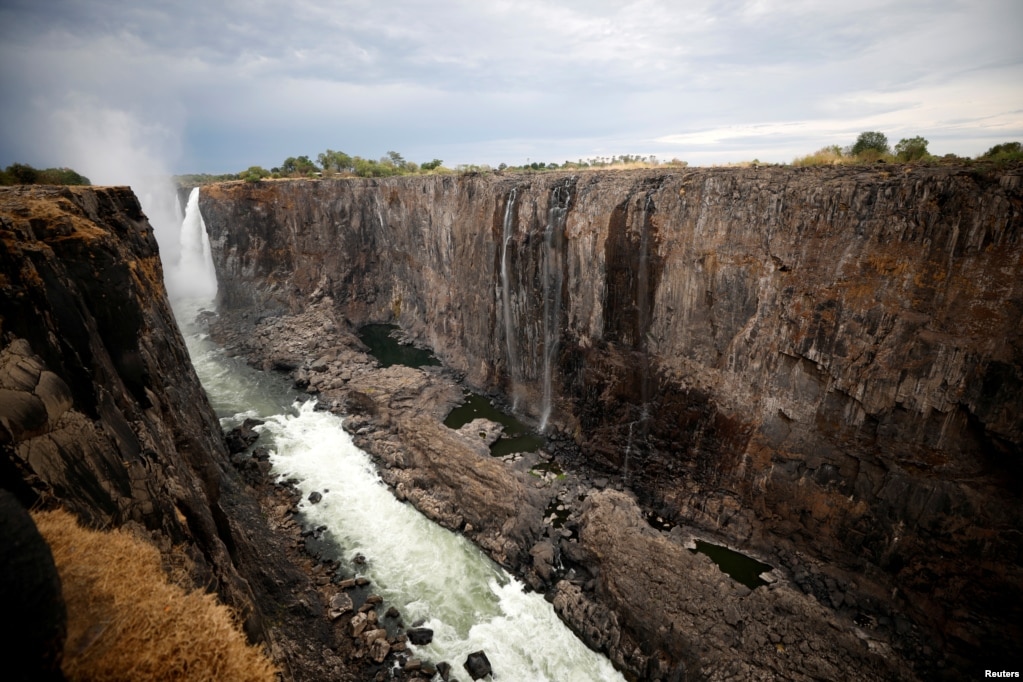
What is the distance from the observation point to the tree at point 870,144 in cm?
1666

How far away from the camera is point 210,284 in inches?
1583

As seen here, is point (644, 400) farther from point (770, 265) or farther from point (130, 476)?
point (130, 476)

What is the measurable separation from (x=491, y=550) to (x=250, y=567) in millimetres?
6739

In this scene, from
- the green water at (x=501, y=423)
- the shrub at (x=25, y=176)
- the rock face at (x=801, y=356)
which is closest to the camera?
the rock face at (x=801, y=356)

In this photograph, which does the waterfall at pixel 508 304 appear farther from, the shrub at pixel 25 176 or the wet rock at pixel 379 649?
the shrub at pixel 25 176

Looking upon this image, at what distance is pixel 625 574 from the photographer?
13.0 meters

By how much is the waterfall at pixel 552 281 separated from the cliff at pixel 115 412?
39.5ft

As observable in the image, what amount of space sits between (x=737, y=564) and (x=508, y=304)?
14156 millimetres

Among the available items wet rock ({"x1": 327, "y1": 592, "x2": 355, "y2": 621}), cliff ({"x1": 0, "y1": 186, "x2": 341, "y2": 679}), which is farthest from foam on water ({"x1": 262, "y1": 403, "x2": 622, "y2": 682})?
cliff ({"x1": 0, "y1": 186, "x2": 341, "y2": 679})

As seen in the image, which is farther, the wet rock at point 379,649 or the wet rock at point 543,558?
the wet rock at point 543,558

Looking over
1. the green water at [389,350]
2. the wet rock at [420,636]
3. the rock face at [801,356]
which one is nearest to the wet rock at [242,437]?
the green water at [389,350]

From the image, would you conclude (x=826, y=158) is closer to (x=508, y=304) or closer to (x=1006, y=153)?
(x=1006, y=153)

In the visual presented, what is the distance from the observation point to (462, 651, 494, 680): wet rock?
11320mm

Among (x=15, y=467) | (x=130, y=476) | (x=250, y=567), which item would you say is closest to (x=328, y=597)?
(x=250, y=567)
